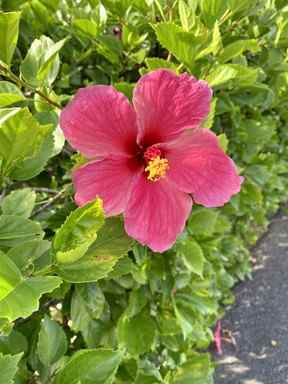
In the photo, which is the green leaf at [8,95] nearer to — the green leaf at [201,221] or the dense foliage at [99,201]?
the dense foliage at [99,201]

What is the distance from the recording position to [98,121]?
3.18 ft

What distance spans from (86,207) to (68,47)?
1.05m

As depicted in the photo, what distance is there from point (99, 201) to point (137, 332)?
36.1 inches

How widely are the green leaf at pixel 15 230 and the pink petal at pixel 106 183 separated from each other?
3.6 inches

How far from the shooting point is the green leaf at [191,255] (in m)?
1.77

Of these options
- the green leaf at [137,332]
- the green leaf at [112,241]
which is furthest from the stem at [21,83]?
the green leaf at [137,332]

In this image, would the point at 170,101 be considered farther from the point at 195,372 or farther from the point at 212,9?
the point at 195,372

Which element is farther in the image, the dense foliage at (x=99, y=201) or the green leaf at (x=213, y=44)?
the green leaf at (x=213, y=44)

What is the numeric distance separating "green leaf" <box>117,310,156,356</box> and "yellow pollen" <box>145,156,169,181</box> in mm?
669

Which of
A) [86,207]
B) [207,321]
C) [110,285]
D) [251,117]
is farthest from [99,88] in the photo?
[207,321]

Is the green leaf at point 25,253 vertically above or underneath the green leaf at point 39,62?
underneath

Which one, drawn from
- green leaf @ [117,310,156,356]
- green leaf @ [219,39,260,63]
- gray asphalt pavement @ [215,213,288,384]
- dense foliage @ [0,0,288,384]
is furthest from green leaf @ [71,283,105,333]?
gray asphalt pavement @ [215,213,288,384]

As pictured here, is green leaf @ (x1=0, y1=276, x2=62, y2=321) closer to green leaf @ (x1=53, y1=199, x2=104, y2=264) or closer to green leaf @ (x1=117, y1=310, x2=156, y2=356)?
green leaf @ (x1=53, y1=199, x2=104, y2=264)

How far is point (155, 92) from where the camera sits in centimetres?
97
